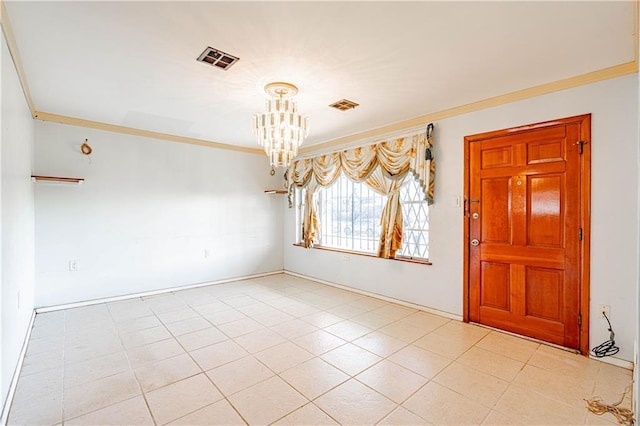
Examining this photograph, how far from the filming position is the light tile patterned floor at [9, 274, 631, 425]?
70.9 inches

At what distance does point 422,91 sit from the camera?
2838 mm

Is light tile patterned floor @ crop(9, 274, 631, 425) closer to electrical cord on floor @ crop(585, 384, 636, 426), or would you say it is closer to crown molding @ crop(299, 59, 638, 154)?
electrical cord on floor @ crop(585, 384, 636, 426)

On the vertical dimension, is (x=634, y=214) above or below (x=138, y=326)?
above

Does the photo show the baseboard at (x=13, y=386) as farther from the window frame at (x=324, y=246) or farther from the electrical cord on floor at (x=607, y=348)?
the electrical cord on floor at (x=607, y=348)

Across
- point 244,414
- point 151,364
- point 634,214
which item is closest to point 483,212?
point 634,214

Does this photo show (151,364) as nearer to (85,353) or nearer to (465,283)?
(85,353)

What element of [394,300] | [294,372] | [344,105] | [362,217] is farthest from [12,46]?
[394,300]

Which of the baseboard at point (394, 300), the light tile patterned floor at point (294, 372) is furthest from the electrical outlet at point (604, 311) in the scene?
the baseboard at point (394, 300)

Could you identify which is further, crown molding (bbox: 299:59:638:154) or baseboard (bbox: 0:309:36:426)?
crown molding (bbox: 299:59:638:154)

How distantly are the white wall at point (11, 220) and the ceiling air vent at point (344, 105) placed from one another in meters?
2.49

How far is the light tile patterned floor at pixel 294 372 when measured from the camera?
1801mm

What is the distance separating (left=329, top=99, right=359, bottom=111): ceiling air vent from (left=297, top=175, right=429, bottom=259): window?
1188mm

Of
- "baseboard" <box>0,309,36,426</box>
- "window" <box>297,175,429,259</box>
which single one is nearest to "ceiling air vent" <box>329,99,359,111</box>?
"window" <box>297,175,429,259</box>

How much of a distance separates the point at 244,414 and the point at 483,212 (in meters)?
2.78
